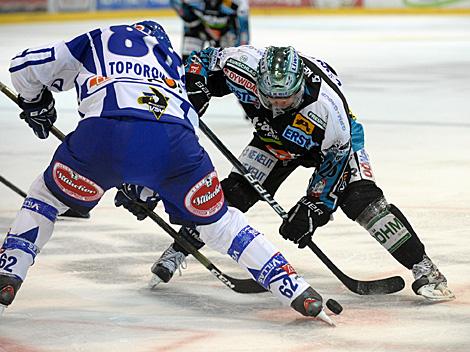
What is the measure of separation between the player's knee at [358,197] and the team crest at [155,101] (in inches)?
31.5

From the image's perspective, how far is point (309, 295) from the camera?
3.45 metres

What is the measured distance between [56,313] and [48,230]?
0.33m

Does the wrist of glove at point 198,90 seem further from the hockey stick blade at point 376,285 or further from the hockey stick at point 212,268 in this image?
the hockey stick blade at point 376,285

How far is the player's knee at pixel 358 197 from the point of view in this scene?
3.85 meters

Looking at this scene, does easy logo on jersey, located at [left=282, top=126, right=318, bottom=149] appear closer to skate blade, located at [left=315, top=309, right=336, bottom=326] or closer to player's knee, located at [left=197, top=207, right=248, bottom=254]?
player's knee, located at [left=197, top=207, right=248, bottom=254]

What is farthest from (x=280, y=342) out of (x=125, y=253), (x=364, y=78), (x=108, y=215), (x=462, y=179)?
(x=364, y=78)

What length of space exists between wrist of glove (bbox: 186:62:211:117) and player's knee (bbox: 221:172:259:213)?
1.09 ft

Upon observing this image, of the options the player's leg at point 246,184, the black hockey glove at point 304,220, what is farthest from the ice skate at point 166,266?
the black hockey glove at point 304,220

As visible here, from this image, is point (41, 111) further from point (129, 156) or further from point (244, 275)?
point (244, 275)

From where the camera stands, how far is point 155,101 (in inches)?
132

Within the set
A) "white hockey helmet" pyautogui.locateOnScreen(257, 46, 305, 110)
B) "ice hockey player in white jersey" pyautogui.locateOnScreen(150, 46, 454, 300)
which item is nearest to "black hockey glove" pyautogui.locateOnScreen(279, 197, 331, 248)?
"ice hockey player in white jersey" pyautogui.locateOnScreen(150, 46, 454, 300)

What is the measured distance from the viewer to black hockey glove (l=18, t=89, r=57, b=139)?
3.71 m

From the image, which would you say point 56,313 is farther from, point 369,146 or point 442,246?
point 369,146

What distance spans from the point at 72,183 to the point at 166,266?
73cm
